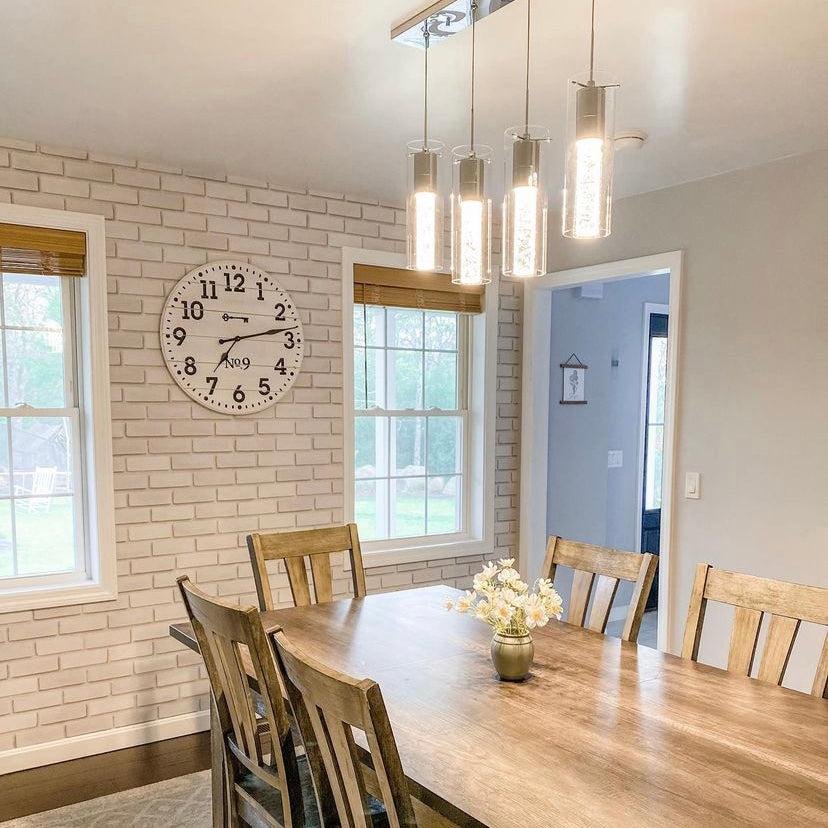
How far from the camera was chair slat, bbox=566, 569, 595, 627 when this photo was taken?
2512 mm

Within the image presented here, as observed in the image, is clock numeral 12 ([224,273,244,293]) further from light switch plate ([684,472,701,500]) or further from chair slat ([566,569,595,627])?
light switch plate ([684,472,701,500])

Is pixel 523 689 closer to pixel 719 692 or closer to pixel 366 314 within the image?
pixel 719 692

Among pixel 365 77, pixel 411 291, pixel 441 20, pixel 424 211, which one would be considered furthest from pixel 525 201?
pixel 411 291

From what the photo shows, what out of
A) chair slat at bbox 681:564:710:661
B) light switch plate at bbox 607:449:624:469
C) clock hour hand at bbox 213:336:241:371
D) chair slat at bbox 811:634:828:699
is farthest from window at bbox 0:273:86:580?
light switch plate at bbox 607:449:624:469

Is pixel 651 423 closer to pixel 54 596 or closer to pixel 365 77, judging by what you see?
pixel 365 77

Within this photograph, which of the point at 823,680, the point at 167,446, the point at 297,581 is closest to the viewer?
the point at 823,680

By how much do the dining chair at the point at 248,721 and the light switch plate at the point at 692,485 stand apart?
2168 millimetres

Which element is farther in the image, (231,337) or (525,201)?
(231,337)

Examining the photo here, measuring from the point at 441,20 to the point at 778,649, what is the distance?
6.09ft

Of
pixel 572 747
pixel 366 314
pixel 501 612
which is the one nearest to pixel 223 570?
pixel 366 314

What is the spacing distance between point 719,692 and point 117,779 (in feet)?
7.93

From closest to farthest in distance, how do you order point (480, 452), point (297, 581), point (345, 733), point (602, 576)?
point (345, 733), point (602, 576), point (297, 581), point (480, 452)

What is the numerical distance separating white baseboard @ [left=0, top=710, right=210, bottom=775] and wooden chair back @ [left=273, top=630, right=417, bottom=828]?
2186 mm

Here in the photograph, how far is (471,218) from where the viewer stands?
1.90 m
